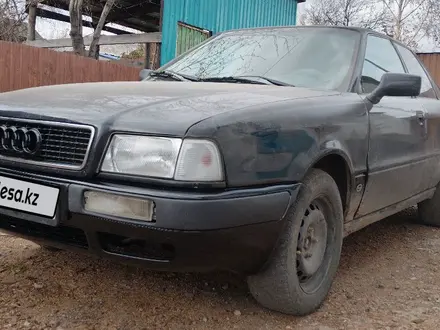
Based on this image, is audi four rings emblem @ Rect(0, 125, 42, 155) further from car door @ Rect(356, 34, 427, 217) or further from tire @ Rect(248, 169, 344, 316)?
car door @ Rect(356, 34, 427, 217)

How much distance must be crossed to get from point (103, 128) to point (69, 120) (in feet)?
0.58

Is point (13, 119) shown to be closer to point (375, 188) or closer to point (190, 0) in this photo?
point (375, 188)

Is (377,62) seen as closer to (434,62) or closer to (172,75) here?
(172,75)

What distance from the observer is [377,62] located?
337cm

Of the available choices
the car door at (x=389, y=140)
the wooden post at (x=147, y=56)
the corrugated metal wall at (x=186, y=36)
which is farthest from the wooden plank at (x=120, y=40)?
the car door at (x=389, y=140)

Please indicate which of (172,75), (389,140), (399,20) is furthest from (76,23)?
(399,20)

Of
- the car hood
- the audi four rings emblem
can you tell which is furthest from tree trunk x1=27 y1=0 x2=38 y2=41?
the audi four rings emblem

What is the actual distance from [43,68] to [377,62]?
25.3ft

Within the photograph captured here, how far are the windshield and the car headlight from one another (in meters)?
1.24

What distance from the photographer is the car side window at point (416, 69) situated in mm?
3938

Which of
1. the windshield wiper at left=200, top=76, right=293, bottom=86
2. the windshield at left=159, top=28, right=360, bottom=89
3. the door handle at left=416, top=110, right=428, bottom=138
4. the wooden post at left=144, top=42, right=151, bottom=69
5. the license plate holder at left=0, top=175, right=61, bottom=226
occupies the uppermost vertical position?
the wooden post at left=144, top=42, right=151, bottom=69

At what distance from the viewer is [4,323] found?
2166 mm

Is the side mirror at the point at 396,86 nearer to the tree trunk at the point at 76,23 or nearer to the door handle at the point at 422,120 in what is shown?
the door handle at the point at 422,120

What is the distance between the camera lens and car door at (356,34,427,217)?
2904mm
